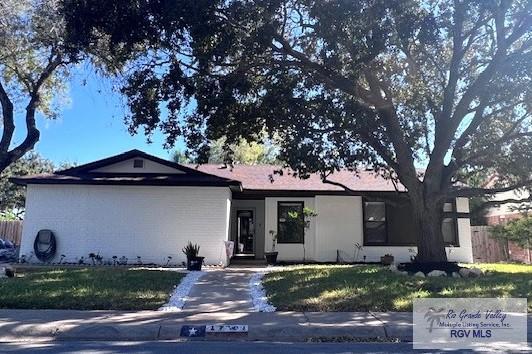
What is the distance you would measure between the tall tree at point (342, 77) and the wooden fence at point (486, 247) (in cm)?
800

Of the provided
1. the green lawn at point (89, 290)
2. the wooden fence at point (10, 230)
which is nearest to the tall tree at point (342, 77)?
the green lawn at point (89, 290)

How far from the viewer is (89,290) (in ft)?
36.6

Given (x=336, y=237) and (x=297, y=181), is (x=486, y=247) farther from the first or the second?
(x=297, y=181)

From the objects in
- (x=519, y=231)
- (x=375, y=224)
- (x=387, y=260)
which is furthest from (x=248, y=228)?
(x=519, y=231)

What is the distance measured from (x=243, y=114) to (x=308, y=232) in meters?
7.48

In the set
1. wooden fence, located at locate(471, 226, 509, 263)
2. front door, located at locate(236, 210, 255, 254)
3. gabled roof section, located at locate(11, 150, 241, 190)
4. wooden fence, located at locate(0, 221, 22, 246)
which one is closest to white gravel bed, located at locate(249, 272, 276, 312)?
gabled roof section, located at locate(11, 150, 241, 190)

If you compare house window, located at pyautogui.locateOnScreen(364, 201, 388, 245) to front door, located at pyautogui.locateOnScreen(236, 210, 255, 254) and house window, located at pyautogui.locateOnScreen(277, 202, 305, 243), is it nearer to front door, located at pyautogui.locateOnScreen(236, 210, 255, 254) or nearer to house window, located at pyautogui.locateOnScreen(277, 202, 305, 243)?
house window, located at pyautogui.locateOnScreen(277, 202, 305, 243)

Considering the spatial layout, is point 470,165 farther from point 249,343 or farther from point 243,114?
point 249,343

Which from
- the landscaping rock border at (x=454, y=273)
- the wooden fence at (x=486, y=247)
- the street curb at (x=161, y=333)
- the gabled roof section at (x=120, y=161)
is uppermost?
the gabled roof section at (x=120, y=161)

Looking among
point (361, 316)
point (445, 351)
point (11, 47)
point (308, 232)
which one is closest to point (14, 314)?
point (361, 316)

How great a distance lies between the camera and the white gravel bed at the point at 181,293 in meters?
10.0

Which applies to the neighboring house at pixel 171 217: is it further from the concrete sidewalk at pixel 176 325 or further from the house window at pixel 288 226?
the concrete sidewalk at pixel 176 325

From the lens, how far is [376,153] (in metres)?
15.7

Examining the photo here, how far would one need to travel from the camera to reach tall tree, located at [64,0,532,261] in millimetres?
11750
